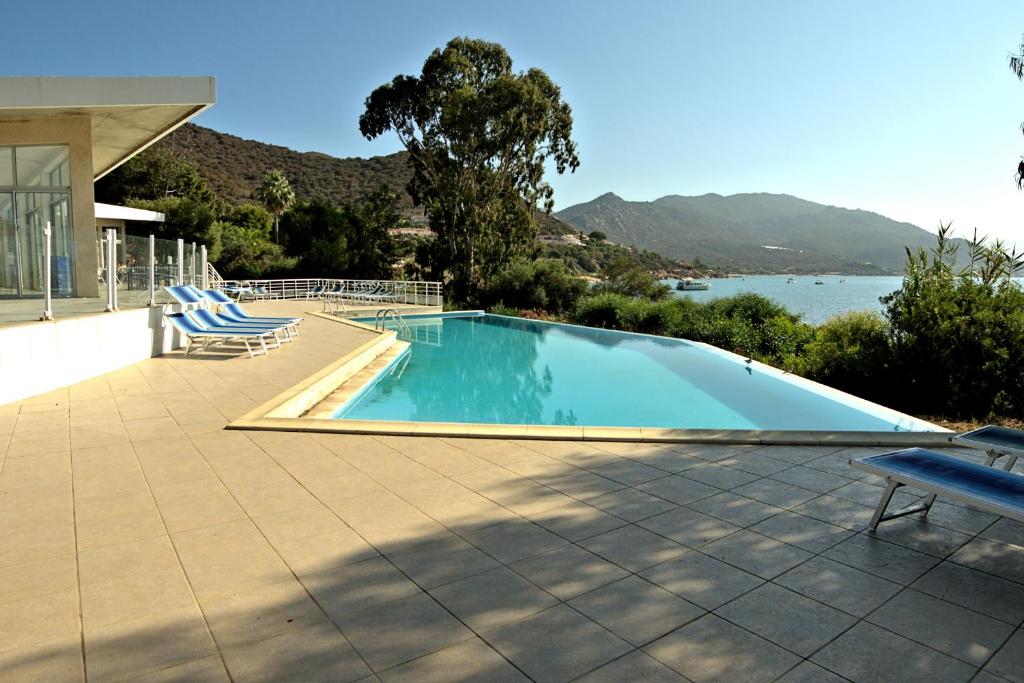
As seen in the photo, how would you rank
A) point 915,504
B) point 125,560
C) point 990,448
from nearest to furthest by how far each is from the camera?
point 125,560 < point 915,504 < point 990,448

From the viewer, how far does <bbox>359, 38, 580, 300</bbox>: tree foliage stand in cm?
2441

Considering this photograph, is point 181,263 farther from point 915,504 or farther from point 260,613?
point 915,504

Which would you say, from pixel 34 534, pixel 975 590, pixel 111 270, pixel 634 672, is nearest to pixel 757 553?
pixel 975 590

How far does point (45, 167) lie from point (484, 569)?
40.9ft

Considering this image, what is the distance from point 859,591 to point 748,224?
407 ft

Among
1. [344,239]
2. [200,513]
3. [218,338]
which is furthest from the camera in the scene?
[344,239]

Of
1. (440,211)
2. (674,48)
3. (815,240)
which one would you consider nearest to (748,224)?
(815,240)

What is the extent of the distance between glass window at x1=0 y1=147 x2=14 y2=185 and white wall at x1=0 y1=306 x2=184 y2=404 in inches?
170

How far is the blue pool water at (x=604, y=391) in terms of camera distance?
7.68m

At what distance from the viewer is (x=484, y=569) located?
275 cm

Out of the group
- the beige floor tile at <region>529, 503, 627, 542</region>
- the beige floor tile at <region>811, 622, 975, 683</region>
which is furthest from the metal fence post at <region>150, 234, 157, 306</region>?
the beige floor tile at <region>811, 622, 975, 683</region>

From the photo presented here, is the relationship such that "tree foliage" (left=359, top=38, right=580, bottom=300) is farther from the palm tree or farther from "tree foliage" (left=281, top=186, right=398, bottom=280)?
the palm tree

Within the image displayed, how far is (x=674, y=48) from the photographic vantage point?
13992 mm

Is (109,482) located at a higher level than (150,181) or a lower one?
lower
